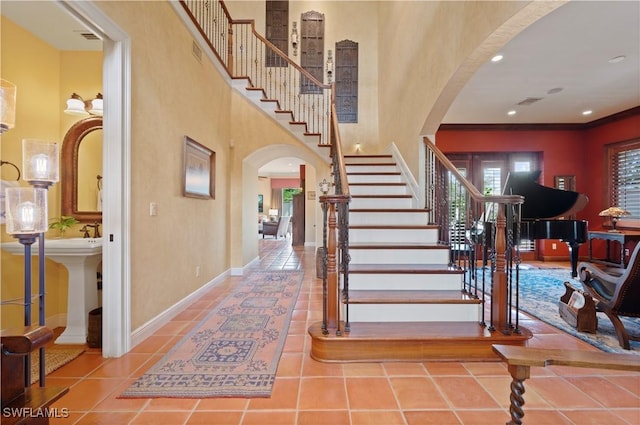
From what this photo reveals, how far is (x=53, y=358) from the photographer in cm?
245

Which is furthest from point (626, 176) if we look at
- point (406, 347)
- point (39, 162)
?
point (39, 162)

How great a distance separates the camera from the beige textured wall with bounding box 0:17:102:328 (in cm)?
267

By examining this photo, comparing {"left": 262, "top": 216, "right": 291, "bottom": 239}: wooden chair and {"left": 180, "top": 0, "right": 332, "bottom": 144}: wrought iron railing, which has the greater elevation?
{"left": 180, "top": 0, "right": 332, "bottom": 144}: wrought iron railing

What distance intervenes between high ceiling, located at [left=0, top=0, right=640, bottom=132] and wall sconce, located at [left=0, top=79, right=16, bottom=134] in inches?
61.6

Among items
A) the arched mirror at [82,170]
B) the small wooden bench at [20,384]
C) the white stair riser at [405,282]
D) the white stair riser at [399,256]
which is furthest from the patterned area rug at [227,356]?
the arched mirror at [82,170]

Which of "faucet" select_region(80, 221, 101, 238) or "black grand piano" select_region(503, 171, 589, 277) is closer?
"faucet" select_region(80, 221, 101, 238)

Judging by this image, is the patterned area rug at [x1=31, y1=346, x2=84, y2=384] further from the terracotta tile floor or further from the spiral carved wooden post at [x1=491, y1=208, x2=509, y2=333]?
the spiral carved wooden post at [x1=491, y1=208, x2=509, y2=333]

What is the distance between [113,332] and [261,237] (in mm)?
10503

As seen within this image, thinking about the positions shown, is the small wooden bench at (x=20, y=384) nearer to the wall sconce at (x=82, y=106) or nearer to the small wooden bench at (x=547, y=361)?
the small wooden bench at (x=547, y=361)

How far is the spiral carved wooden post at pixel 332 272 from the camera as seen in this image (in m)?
2.47

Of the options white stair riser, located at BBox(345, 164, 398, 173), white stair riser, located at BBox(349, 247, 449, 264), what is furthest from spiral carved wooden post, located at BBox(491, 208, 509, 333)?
white stair riser, located at BBox(345, 164, 398, 173)

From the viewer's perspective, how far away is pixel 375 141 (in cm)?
740

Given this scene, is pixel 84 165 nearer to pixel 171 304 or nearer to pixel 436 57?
pixel 171 304

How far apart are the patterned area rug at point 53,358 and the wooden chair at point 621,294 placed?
4.48m
